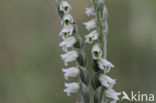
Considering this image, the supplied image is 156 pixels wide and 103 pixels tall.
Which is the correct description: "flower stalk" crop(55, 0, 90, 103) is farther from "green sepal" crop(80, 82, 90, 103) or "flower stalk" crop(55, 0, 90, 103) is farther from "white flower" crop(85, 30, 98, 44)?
"white flower" crop(85, 30, 98, 44)

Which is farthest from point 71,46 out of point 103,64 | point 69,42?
point 103,64

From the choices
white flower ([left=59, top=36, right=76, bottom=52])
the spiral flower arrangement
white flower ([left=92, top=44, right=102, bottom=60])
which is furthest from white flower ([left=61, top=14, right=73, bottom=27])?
white flower ([left=92, top=44, right=102, bottom=60])

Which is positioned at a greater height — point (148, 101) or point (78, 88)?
point (78, 88)

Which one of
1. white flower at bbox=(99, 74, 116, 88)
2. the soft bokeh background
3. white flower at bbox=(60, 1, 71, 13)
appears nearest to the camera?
white flower at bbox=(60, 1, 71, 13)

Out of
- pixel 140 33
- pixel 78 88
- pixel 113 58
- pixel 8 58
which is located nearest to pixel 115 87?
pixel 113 58

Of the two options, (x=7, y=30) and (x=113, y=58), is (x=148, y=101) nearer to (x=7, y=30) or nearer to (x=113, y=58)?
(x=113, y=58)

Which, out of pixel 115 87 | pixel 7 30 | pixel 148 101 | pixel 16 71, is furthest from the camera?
pixel 7 30

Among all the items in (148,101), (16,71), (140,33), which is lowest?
(148,101)

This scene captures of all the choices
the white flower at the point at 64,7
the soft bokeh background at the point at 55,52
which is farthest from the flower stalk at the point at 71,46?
the soft bokeh background at the point at 55,52
